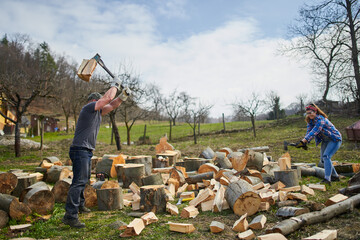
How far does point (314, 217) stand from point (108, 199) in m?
3.24

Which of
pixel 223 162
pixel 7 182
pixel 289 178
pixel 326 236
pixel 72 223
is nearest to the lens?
pixel 326 236

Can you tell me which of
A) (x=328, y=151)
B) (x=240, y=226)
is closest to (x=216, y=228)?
(x=240, y=226)

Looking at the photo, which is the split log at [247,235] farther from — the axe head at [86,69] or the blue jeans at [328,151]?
the axe head at [86,69]

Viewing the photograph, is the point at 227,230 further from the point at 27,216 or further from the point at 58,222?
the point at 27,216

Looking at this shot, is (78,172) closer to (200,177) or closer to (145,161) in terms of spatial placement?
(200,177)

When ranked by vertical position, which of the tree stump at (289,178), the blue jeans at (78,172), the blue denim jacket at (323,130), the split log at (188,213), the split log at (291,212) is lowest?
the split log at (188,213)

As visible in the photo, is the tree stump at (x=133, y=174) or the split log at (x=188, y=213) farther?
the tree stump at (x=133, y=174)

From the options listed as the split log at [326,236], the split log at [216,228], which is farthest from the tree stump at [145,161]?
the split log at [326,236]

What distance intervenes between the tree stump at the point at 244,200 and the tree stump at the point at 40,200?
3.00 metres

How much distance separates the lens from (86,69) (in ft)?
13.9

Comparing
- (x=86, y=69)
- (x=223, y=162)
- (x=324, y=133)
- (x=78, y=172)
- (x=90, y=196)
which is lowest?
(x=90, y=196)

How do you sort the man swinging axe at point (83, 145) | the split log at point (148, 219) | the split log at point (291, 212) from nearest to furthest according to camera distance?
the split log at point (291, 212), the split log at point (148, 219), the man swinging axe at point (83, 145)

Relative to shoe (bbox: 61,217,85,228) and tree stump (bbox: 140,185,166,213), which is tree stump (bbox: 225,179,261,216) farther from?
shoe (bbox: 61,217,85,228)

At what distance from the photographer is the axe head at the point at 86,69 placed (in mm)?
4180
